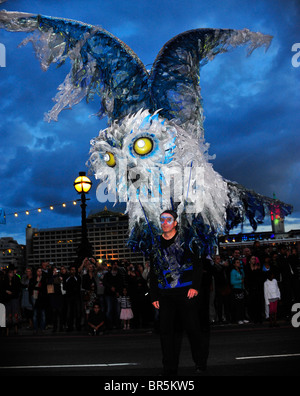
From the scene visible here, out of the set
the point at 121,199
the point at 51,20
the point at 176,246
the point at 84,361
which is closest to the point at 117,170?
the point at 121,199

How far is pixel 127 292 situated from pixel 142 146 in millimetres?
7031

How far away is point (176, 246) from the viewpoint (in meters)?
4.39

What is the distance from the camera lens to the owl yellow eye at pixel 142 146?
13.2 ft

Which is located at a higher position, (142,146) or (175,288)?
(142,146)

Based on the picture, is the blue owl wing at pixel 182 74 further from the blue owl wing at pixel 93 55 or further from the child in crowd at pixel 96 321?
the child in crowd at pixel 96 321

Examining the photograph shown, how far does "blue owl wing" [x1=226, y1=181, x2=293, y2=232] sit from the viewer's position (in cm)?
516

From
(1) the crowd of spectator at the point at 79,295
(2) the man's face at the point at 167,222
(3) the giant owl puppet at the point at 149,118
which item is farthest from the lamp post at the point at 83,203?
(2) the man's face at the point at 167,222

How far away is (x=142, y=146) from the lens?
13.2 ft

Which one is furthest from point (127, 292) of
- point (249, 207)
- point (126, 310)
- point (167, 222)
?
point (167, 222)

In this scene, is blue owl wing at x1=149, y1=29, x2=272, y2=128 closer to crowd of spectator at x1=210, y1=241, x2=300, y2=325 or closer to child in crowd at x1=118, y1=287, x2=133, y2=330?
crowd of spectator at x1=210, y1=241, x2=300, y2=325

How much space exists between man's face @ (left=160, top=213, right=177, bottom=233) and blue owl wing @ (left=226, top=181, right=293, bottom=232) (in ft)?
3.42

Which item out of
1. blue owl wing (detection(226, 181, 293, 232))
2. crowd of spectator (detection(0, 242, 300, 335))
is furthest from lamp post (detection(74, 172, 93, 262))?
blue owl wing (detection(226, 181, 293, 232))

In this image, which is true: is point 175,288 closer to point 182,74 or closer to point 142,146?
point 142,146

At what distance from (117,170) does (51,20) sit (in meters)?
1.72
